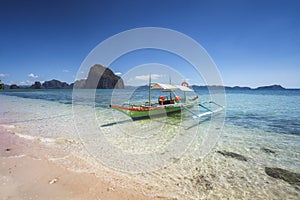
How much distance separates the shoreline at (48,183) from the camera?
3170mm

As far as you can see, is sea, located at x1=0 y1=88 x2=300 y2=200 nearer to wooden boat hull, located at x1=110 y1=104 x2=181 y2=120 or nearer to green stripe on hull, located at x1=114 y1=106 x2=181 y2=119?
wooden boat hull, located at x1=110 y1=104 x2=181 y2=120

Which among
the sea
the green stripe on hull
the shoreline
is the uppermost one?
the green stripe on hull

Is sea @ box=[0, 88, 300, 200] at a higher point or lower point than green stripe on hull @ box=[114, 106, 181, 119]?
lower

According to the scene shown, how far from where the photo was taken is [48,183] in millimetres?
3545

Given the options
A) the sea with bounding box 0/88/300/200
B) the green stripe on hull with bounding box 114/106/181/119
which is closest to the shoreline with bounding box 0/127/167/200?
the sea with bounding box 0/88/300/200

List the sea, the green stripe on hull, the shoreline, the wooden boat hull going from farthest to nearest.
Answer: the green stripe on hull → the wooden boat hull → the sea → the shoreline

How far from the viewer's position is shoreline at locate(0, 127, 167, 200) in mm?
3170

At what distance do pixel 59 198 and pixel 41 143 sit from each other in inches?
180

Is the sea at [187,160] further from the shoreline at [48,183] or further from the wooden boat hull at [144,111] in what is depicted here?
the wooden boat hull at [144,111]

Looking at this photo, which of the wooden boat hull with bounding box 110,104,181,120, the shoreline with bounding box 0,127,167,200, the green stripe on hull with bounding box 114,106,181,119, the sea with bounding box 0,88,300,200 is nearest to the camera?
the shoreline with bounding box 0,127,167,200

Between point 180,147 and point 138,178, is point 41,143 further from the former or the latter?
point 180,147

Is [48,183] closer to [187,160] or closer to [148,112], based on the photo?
[187,160]

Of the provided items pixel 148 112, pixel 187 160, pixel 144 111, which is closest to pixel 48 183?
pixel 187 160

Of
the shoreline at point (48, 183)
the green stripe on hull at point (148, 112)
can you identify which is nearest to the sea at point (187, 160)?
the shoreline at point (48, 183)
